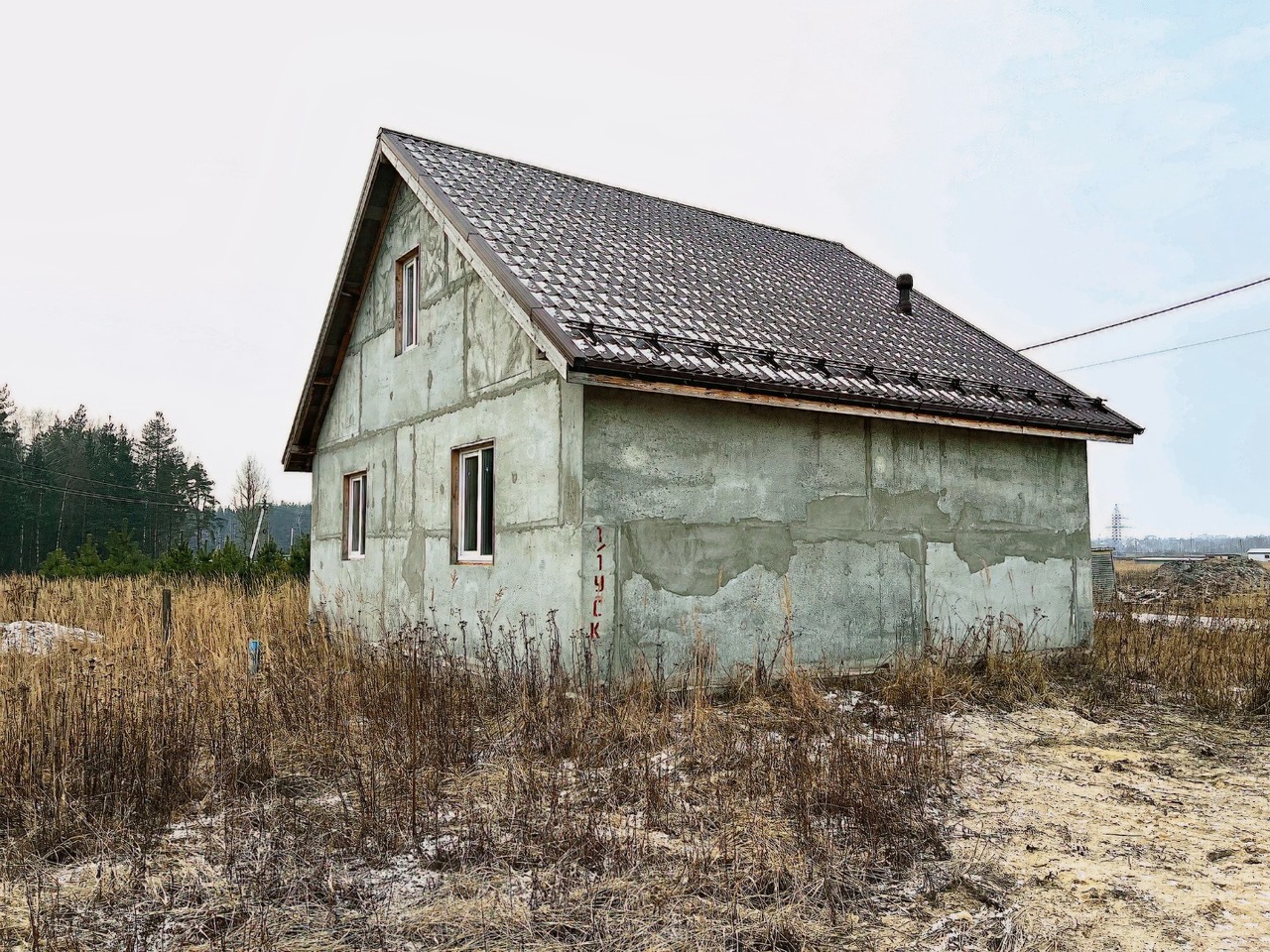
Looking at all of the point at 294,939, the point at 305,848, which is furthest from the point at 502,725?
the point at 294,939

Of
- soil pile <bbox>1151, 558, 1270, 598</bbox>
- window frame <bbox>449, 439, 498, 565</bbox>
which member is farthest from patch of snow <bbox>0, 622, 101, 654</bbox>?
soil pile <bbox>1151, 558, 1270, 598</bbox>

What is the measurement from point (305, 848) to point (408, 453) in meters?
7.15

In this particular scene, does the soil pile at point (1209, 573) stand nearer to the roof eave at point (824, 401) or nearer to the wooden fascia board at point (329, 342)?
the roof eave at point (824, 401)

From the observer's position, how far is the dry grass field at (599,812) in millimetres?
3783

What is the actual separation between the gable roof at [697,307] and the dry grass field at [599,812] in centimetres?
271

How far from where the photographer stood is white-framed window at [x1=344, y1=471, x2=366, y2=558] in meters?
12.9

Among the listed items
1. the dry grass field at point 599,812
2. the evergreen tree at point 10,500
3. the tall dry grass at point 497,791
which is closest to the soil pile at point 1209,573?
the dry grass field at point 599,812

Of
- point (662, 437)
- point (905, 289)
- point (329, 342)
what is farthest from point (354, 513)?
point (905, 289)

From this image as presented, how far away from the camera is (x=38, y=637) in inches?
447

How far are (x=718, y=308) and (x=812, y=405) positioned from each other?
5.56 ft

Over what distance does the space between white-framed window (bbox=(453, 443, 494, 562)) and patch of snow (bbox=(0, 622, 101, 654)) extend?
3945 mm

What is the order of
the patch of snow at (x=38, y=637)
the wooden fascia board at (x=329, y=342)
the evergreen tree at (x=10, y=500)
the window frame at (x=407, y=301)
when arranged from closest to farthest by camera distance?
the patch of snow at (x=38, y=637)
the window frame at (x=407, y=301)
the wooden fascia board at (x=329, y=342)
the evergreen tree at (x=10, y=500)

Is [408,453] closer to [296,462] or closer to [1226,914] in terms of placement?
[296,462]

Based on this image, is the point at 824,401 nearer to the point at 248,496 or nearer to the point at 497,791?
the point at 497,791
